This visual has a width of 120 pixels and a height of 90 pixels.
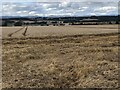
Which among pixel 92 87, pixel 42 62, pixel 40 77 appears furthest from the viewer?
pixel 42 62

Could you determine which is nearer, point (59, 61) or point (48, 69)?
point (48, 69)

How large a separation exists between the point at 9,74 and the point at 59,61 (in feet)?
14.8

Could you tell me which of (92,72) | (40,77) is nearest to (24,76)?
(40,77)

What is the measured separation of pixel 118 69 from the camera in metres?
15.2

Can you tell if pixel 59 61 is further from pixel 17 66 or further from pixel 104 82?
pixel 104 82

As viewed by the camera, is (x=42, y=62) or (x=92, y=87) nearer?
(x=92, y=87)

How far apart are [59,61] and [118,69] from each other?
4338 mm

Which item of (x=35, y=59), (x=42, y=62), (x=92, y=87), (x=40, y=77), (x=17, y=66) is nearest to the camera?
(x=92, y=87)

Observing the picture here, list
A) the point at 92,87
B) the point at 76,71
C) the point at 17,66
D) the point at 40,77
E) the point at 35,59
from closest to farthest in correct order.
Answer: the point at 92,87, the point at 40,77, the point at 76,71, the point at 17,66, the point at 35,59

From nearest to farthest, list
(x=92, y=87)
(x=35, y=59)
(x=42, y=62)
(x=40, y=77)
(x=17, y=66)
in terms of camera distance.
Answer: (x=92, y=87) → (x=40, y=77) → (x=17, y=66) → (x=42, y=62) → (x=35, y=59)

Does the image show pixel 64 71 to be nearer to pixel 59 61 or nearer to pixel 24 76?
pixel 24 76

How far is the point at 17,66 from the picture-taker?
1712 cm

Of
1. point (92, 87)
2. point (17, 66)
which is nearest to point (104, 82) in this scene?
point (92, 87)

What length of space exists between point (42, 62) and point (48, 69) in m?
2.83
